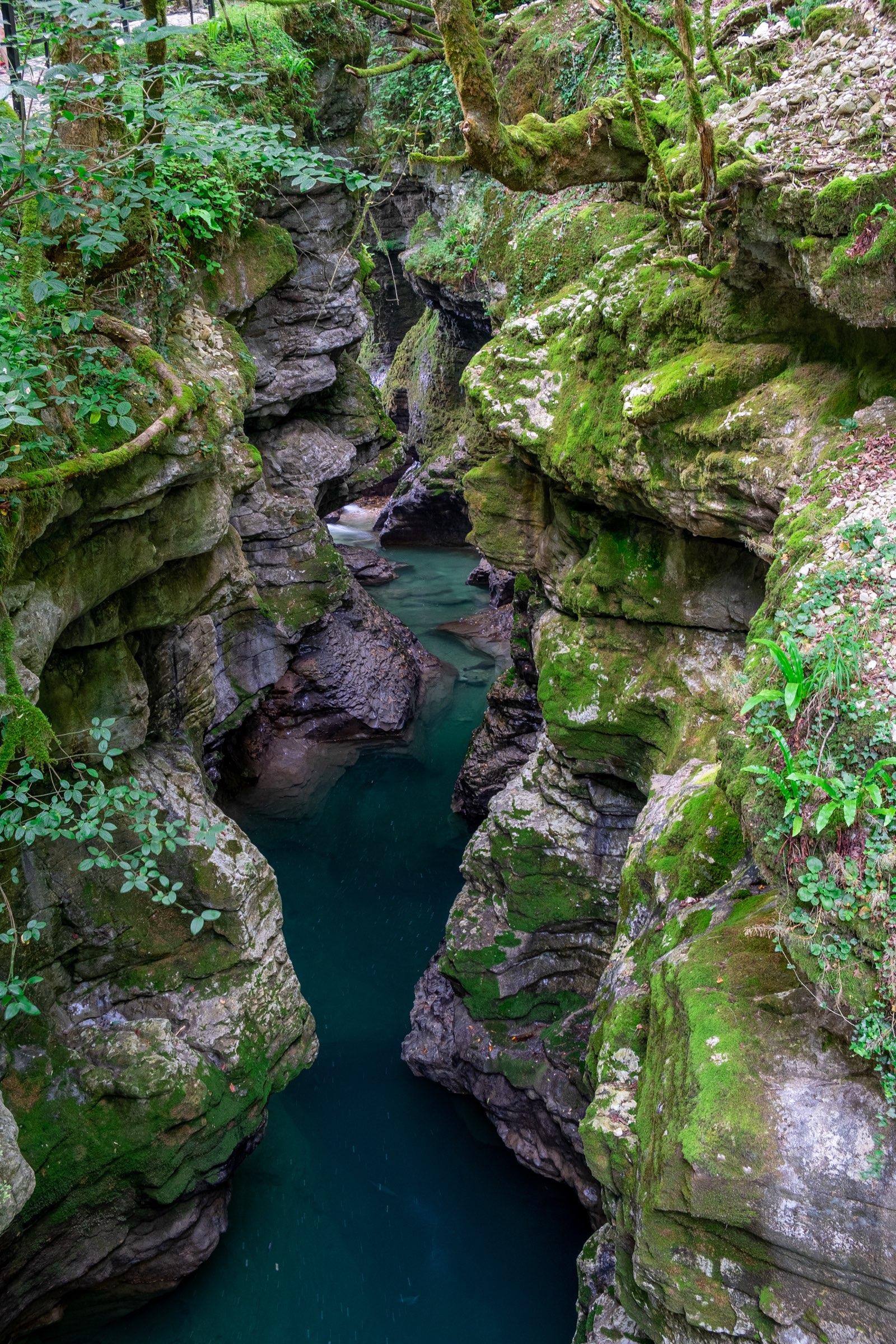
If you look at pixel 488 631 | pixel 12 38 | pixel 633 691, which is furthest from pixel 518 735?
pixel 12 38

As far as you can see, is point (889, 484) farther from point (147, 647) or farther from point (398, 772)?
point (398, 772)

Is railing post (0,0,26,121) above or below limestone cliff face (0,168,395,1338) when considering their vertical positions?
above

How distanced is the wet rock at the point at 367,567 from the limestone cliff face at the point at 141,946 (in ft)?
39.7

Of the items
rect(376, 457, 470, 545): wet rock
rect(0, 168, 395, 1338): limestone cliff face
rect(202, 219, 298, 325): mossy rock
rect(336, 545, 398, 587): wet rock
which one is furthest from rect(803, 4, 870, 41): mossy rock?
rect(336, 545, 398, 587): wet rock

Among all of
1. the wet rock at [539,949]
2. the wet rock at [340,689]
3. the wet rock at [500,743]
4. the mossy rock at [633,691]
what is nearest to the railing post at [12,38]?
the mossy rock at [633,691]

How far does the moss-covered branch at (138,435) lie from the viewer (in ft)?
14.6

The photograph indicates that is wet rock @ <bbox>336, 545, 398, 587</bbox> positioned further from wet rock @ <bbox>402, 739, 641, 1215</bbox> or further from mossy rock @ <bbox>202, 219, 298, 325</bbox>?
wet rock @ <bbox>402, 739, 641, 1215</bbox>

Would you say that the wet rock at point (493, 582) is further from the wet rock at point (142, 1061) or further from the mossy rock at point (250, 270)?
the wet rock at point (142, 1061)

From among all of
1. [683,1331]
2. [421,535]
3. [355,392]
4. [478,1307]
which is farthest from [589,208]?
[421,535]

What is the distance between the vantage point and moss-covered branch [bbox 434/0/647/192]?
4.40 metres

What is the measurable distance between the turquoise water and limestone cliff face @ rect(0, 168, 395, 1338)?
0.72 metres

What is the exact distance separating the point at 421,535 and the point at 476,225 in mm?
10207

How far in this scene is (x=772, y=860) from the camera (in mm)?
3461

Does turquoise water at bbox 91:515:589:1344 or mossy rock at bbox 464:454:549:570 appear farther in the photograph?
mossy rock at bbox 464:454:549:570
